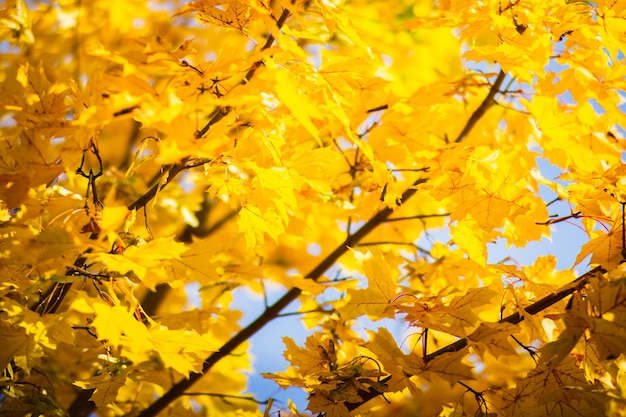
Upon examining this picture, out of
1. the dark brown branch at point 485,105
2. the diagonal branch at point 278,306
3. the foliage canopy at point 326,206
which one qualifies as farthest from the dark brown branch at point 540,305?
the dark brown branch at point 485,105

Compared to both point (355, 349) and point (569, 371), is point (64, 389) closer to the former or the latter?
point (355, 349)

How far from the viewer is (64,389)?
6.92ft

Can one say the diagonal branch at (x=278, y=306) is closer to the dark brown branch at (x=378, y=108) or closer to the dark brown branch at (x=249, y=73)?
the dark brown branch at (x=378, y=108)

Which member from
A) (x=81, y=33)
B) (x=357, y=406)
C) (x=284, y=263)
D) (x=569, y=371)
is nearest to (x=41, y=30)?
(x=81, y=33)

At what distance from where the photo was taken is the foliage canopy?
945 mm

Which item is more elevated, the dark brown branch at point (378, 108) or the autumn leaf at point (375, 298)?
the dark brown branch at point (378, 108)

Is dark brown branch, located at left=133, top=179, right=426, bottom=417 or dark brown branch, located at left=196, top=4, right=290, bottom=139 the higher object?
dark brown branch, located at left=196, top=4, right=290, bottom=139

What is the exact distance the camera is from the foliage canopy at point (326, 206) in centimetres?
95

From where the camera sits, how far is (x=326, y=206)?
6.48 ft

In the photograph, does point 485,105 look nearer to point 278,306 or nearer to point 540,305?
point 540,305

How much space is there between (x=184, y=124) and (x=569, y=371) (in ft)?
3.11

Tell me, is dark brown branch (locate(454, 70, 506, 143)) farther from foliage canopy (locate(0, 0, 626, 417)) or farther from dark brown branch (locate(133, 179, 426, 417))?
dark brown branch (locate(133, 179, 426, 417))

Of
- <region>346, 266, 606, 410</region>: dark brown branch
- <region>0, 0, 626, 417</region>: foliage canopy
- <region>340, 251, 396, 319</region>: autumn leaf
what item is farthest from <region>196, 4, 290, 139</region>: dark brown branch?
<region>346, 266, 606, 410</region>: dark brown branch

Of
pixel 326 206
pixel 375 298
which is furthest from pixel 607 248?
pixel 326 206
